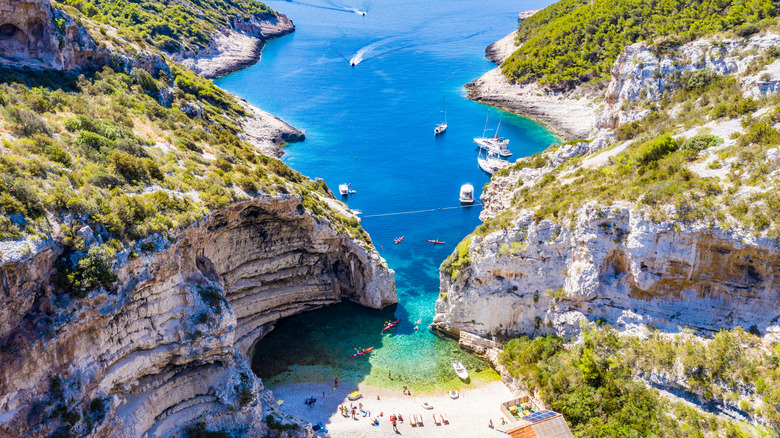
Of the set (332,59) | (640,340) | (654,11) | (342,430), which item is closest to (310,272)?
(342,430)

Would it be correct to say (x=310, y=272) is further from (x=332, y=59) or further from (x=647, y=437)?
(x=332, y=59)

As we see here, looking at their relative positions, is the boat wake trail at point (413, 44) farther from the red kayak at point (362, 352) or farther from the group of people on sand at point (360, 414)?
the group of people on sand at point (360, 414)

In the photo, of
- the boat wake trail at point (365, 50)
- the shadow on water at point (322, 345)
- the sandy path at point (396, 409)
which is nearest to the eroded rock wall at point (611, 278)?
the sandy path at point (396, 409)

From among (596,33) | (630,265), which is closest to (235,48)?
(596,33)

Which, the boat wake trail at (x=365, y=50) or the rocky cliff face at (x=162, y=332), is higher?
the boat wake trail at (x=365, y=50)

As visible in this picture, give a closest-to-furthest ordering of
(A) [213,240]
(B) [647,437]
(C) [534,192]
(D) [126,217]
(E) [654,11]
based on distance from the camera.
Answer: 1. (D) [126,217]
2. (B) [647,437]
3. (A) [213,240]
4. (C) [534,192]
5. (E) [654,11]
